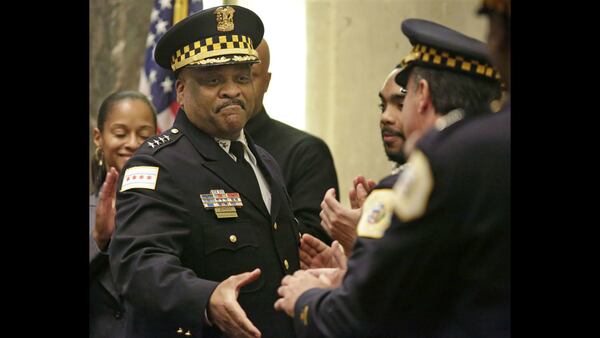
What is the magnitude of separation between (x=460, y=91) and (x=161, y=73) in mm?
1153

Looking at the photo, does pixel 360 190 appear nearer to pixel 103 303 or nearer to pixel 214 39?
pixel 214 39

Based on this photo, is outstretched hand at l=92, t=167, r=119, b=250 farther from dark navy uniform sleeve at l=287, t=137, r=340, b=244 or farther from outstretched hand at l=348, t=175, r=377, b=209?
outstretched hand at l=348, t=175, r=377, b=209

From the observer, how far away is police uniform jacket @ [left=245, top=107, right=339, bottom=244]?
2.52m

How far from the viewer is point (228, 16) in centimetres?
243

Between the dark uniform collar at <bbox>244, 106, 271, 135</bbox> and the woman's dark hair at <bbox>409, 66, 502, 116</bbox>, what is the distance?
26.5 inches

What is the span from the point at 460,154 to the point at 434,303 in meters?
0.32

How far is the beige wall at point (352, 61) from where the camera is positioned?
2.34 m

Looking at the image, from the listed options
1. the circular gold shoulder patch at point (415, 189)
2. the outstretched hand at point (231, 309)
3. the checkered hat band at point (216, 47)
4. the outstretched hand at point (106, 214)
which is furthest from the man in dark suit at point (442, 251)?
the outstretched hand at point (106, 214)

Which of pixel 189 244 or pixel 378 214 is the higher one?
pixel 378 214

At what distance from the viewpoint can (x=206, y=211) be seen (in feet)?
7.56

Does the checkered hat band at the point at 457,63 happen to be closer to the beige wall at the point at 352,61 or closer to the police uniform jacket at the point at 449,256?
the police uniform jacket at the point at 449,256

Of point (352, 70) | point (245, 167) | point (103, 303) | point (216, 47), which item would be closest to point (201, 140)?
point (245, 167)

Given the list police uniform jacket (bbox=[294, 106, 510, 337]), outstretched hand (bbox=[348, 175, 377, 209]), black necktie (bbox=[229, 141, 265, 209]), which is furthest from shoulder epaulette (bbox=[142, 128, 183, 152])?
police uniform jacket (bbox=[294, 106, 510, 337])

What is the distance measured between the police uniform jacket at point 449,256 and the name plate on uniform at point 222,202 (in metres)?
0.55
